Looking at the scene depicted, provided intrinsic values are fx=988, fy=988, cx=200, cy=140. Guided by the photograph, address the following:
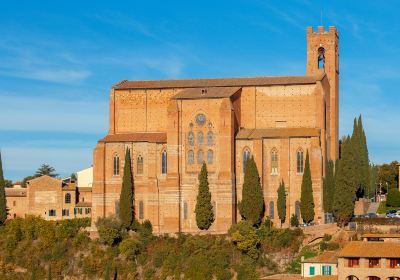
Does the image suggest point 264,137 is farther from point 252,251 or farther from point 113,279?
point 113,279

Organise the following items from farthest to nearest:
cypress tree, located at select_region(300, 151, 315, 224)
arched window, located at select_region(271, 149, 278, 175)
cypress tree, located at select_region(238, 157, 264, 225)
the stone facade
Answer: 1. the stone facade
2. arched window, located at select_region(271, 149, 278, 175)
3. cypress tree, located at select_region(238, 157, 264, 225)
4. cypress tree, located at select_region(300, 151, 315, 224)

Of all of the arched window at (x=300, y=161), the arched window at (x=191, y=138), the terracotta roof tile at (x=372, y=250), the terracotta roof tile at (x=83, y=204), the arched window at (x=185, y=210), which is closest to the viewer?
the terracotta roof tile at (x=372, y=250)

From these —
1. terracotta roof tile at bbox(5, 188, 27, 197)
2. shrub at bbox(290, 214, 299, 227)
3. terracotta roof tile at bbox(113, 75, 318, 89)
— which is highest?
terracotta roof tile at bbox(113, 75, 318, 89)

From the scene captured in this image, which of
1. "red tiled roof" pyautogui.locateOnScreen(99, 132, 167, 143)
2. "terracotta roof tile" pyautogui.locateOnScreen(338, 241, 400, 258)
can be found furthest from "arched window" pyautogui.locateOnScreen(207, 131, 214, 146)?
"terracotta roof tile" pyautogui.locateOnScreen(338, 241, 400, 258)

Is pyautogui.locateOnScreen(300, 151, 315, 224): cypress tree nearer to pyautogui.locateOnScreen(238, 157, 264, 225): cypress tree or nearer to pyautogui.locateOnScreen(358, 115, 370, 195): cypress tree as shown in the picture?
pyautogui.locateOnScreen(238, 157, 264, 225): cypress tree

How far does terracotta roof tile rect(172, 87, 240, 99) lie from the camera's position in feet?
272

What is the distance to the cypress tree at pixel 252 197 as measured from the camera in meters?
79.4

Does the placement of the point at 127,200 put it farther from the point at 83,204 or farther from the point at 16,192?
the point at 16,192

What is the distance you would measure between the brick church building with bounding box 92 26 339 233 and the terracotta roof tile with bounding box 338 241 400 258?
17321mm

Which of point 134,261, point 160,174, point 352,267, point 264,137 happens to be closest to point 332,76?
point 264,137

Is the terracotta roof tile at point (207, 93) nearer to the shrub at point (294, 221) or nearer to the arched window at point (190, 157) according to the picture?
the arched window at point (190, 157)

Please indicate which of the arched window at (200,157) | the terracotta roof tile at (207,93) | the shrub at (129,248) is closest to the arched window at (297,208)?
the arched window at (200,157)

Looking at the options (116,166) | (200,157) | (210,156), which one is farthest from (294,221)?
(116,166)

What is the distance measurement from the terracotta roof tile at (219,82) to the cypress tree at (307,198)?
8.52 metres
